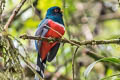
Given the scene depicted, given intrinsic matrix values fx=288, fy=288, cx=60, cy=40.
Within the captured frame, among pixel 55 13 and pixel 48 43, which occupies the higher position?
pixel 55 13

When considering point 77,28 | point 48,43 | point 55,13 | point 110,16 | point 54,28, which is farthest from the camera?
point 110,16

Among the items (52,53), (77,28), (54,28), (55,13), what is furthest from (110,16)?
(52,53)

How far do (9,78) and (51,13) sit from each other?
6.72 feet

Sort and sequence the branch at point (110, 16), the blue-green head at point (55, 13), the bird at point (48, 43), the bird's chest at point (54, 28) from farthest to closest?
the branch at point (110, 16) < the blue-green head at point (55, 13) < the bird's chest at point (54, 28) < the bird at point (48, 43)

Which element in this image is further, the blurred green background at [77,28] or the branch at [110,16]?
the branch at [110,16]

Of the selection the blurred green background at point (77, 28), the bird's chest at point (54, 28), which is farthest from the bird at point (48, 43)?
the blurred green background at point (77, 28)

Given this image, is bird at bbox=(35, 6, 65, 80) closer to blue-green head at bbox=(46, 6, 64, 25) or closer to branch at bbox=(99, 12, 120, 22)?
blue-green head at bbox=(46, 6, 64, 25)

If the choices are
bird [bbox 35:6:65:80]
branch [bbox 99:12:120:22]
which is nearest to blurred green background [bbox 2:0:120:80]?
branch [bbox 99:12:120:22]

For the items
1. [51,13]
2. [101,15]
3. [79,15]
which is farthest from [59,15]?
[101,15]

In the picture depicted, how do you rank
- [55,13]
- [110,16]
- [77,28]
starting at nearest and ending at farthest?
[55,13] < [77,28] < [110,16]

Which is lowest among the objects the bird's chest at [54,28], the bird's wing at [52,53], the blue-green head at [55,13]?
the bird's wing at [52,53]

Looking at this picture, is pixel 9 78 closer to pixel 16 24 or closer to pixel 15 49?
pixel 15 49

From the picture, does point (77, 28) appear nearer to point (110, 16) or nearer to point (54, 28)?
point (110, 16)

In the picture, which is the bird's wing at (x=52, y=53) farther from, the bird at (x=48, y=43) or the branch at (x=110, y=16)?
the branch at (x=110, y=16)
